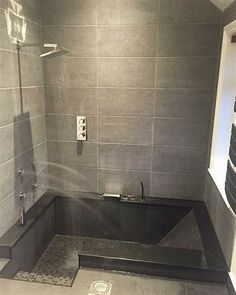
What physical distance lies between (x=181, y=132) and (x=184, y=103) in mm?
286

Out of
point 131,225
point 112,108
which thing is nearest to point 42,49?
point 112,108

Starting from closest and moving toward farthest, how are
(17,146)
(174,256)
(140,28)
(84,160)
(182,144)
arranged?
1. (174,256)
2. (17,146)
3. (140,28)
4. (182,144)
5. (84,160)

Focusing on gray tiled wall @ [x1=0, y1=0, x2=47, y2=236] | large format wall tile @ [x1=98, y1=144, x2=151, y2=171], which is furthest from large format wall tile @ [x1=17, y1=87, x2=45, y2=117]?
large format wall tile @ [x1=98, y1=144, x2=151, y2=171]

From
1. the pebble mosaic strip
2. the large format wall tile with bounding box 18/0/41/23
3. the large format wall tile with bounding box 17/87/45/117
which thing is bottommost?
the pebble mosaic strip

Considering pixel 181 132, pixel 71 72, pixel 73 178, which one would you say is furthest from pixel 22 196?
pixel 181 132

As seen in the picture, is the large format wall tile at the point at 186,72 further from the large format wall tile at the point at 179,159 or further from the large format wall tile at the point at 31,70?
the large format wall tile at the point at 31,70

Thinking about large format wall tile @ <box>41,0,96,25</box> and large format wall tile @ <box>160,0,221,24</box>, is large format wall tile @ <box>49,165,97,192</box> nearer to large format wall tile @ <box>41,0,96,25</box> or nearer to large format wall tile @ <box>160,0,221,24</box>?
large format wall tile @ <box>41,0,96,25</box>

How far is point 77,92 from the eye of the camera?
9.18ft

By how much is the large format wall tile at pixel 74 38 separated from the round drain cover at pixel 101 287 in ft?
6.53

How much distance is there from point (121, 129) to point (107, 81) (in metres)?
0.50

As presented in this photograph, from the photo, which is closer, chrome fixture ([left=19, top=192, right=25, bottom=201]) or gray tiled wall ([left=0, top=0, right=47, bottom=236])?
gray tiled wall ([left=0, top=0, right=47, bottom=236])

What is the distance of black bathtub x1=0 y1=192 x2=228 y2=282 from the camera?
1.97 meters

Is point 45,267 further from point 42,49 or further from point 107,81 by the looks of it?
point 42,49

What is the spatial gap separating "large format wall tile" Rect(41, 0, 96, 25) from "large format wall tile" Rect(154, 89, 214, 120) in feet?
3.16
